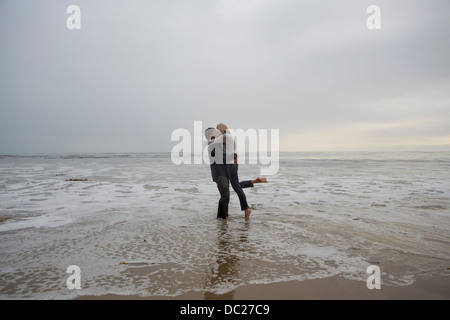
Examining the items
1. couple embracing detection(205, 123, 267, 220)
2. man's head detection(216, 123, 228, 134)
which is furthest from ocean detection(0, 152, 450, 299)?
man's head detection(216, 123, 228, 134)

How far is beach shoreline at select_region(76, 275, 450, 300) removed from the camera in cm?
269

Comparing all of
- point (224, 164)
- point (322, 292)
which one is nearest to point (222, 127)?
point (224, 164)

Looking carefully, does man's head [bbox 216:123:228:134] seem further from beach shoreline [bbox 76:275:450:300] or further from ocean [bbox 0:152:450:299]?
beach shoreline [bbox 76:275:450:300]

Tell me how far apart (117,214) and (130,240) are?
241 cm

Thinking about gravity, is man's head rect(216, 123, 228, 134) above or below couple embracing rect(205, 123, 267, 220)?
above

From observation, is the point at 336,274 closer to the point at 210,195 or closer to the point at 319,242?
the point at 319,242

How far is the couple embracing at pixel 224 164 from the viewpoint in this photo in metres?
6.24

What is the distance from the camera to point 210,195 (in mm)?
10055

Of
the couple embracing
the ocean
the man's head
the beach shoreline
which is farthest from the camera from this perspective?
the man's head

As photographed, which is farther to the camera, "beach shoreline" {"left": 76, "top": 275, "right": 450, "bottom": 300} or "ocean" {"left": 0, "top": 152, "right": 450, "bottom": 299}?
"ocean" {"left": 0, "top": 152, "right": 450, "bottom": 299}

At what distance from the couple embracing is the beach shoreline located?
10.8ft

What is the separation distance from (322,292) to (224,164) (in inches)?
160

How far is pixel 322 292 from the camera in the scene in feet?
9.12

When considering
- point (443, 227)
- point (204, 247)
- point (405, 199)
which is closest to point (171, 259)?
point (204, 247)
